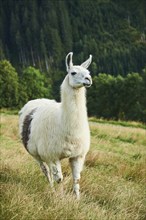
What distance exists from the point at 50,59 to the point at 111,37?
32143 millimetres

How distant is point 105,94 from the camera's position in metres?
64.2

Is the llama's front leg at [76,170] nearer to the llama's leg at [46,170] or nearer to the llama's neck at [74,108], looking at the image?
the llama's neck at [74,108]

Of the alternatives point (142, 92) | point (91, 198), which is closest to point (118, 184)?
point (91, 198)

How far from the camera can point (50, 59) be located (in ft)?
597

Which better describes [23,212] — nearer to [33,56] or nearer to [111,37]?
[33,56]

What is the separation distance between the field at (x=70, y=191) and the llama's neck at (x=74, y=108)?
1.05 meters

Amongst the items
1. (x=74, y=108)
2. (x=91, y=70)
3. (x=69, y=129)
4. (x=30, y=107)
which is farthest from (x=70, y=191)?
(x=91, y=70)

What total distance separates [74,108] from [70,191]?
5.10ft

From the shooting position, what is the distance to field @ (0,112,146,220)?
587 centimetres

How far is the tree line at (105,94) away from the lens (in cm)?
5850

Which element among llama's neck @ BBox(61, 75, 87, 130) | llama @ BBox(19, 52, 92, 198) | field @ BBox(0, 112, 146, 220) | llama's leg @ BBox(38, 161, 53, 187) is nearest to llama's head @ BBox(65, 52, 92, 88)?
→ llama @ BBox(19, 52, 92, 198)

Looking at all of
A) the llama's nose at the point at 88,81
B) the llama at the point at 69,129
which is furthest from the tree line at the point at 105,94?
the llama's nose at the point at 88,81

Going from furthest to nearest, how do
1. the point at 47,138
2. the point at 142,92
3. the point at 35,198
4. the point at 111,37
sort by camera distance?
the point at 111,37 → the point at 142,92 → the point at 47,138 → the point at 35,198

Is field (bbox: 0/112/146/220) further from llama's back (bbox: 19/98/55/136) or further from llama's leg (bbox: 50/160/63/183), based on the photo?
llama's back (bbox: 19/98/55/136)
